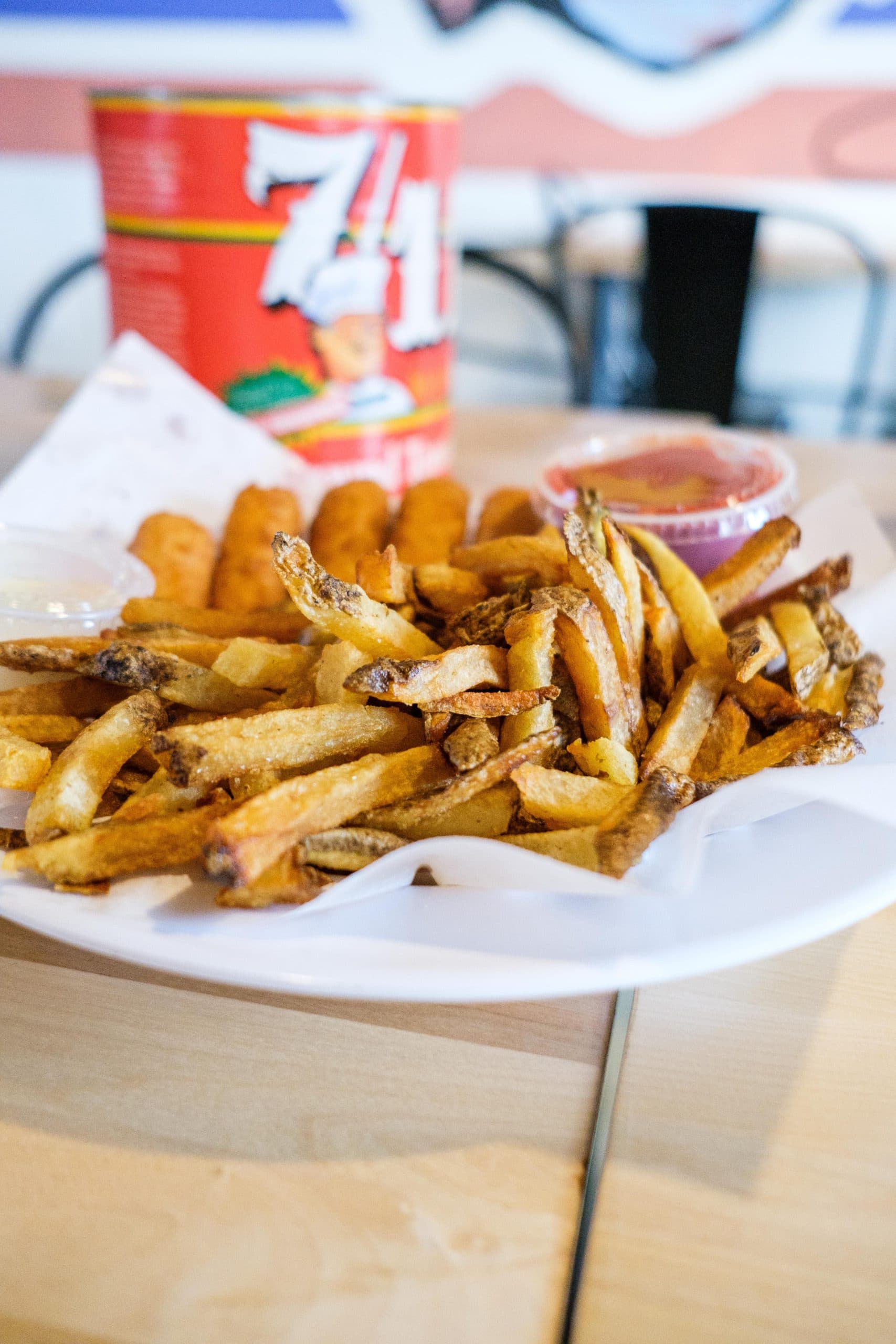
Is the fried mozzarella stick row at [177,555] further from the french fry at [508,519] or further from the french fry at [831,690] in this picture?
the french fry at [831,690]

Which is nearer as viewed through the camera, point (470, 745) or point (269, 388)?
point (470, 745)

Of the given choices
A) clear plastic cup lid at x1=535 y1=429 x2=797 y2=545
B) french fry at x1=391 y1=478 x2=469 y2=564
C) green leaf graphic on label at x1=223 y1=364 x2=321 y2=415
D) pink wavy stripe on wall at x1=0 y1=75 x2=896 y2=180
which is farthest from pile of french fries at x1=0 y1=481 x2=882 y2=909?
pink wavy stripe on wall at x1=0 y1=75 x2=896 y2=180

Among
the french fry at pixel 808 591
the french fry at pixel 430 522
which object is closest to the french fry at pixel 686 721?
the french fry at pixel 808 591

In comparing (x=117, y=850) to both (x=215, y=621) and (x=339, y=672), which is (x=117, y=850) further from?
(x=215, y=621)

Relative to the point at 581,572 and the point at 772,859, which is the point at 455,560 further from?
the point at 772,859

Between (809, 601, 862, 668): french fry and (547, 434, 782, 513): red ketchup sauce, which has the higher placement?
(809, 601, 862, 668): french fry

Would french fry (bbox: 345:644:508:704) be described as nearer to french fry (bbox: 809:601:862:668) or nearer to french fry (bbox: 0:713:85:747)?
french fry (bbox: 0:713:85:747)

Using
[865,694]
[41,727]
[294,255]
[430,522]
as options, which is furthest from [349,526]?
[865,694]
